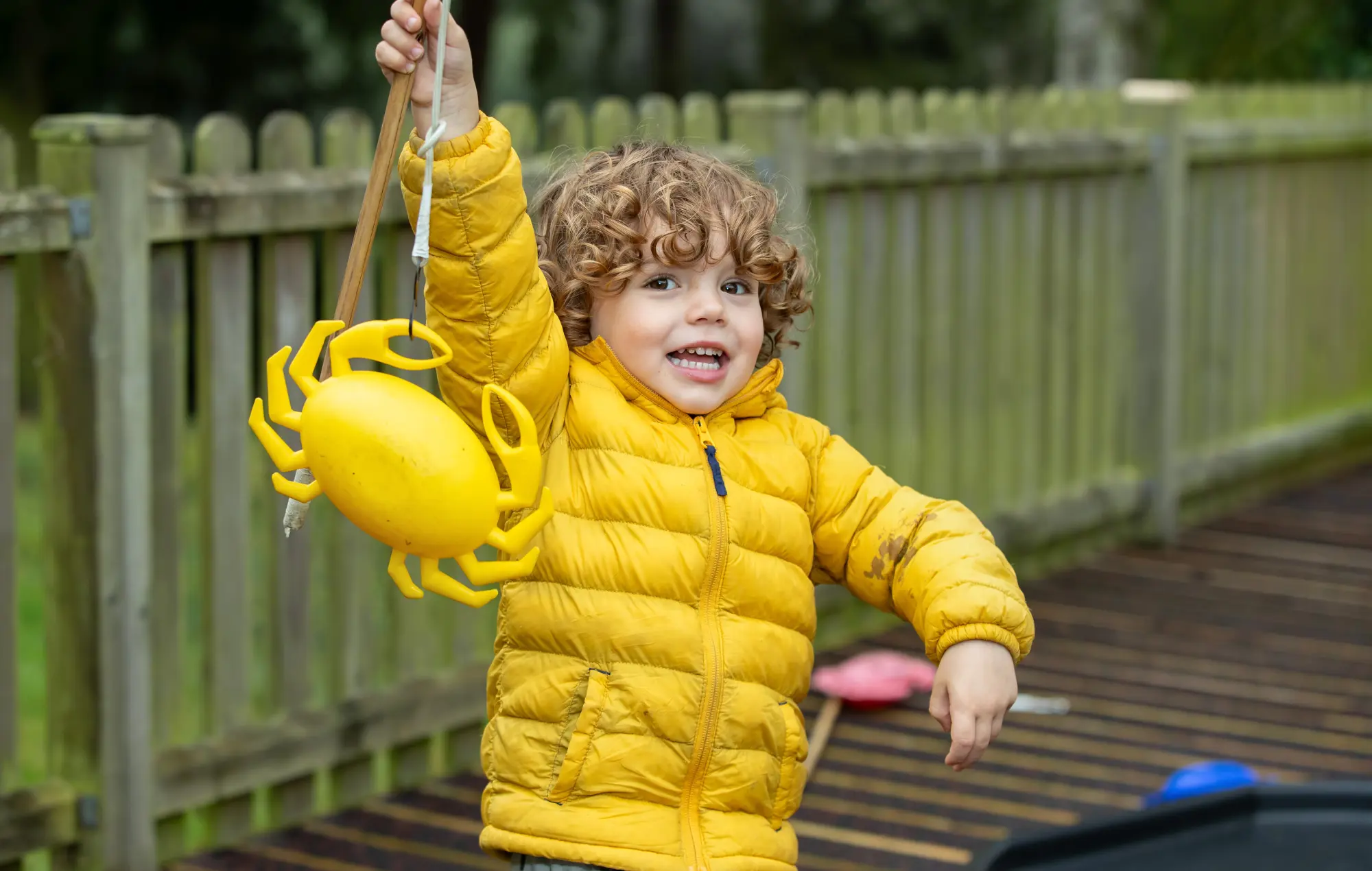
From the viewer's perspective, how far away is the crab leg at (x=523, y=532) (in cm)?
203

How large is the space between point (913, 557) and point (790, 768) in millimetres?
315

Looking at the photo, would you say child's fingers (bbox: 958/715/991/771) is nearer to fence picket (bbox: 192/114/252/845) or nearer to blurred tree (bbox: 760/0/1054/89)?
fence picket (bbox: 192/114/252/845)

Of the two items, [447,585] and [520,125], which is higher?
[520,125]

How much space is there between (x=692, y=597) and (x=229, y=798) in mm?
1802

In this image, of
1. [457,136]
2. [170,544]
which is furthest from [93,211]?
[457,136]

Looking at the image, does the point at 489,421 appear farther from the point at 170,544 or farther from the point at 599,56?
the point at 599,56

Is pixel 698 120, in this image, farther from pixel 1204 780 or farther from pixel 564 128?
pixel 1204 780

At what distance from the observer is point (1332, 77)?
38.5 feet

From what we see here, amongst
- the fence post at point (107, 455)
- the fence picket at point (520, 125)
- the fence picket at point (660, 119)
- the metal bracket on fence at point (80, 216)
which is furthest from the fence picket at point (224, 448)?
the fence picket at point (660, 119)

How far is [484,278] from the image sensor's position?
210 centimetres

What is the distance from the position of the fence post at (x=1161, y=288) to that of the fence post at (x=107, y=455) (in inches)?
158

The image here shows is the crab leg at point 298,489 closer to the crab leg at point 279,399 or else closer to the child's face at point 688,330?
the crab leg at point 279,399

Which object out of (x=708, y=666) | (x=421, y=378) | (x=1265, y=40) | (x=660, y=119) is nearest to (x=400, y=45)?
(x=708, y=666)

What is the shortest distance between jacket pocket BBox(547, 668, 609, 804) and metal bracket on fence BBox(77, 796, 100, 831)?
1.53 metres
